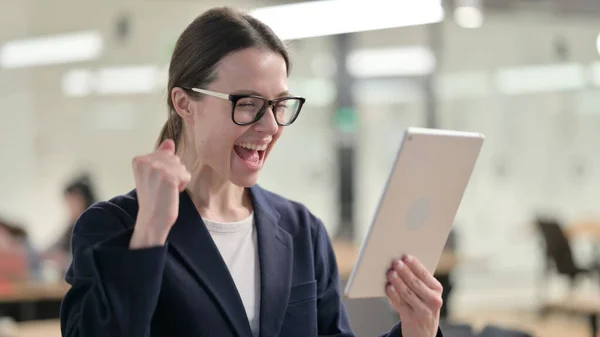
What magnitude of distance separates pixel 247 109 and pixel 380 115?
844cm

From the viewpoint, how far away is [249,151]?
5.83 ft

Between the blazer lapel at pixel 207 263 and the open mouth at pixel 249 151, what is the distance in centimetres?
16

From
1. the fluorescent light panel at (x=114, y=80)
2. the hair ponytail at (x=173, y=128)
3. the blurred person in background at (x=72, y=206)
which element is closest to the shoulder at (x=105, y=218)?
the hair ponytail at (x=173, y=128)

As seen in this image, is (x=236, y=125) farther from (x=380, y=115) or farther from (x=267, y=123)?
(x=380, y=115)

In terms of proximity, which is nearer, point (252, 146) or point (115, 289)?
point (115, 289)

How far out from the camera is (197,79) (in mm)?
1792

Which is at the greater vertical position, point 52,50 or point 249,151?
point 249,151

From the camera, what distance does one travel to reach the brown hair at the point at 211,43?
177 centimetres

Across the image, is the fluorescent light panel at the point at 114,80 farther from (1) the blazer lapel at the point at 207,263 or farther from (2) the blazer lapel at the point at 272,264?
(1) the blazer lapel at the point at 207,263

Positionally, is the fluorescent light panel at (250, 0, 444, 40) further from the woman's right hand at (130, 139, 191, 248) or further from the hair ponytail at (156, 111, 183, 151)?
the woman's right hand at (130, 139, 191, 248)

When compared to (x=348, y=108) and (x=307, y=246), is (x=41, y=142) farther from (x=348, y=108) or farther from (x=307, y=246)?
(x=307, y=246)

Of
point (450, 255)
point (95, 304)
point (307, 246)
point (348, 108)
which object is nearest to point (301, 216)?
point (307, 246)

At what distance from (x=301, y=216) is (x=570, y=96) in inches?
376

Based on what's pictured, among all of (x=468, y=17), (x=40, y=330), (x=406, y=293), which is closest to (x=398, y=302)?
(x=406, y=293)
